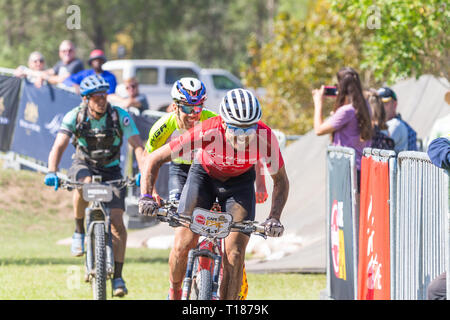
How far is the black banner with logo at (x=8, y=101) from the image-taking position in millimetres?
16734

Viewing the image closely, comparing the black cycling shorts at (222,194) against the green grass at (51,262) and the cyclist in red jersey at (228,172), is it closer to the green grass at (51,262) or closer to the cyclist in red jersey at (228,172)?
the cyclist in red jersey at (228,172)

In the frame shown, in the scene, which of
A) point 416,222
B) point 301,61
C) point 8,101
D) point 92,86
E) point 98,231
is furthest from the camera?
point 301,61

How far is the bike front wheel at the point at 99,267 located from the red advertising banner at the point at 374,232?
2371 mm

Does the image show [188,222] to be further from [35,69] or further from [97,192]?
[35,69]

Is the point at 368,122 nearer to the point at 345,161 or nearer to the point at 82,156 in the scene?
the point at 345,161

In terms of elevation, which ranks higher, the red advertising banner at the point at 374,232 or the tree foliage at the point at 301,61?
the tree foliage at the point at 301,61

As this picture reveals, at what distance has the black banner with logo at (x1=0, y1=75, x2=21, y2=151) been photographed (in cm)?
1673

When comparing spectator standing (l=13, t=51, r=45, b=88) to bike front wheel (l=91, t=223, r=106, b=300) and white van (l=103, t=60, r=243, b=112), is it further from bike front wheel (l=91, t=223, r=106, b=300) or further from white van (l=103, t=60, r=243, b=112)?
white van (l=103, t=60, r=243, b=112)

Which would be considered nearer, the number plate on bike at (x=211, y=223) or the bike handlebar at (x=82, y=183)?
the number plate on bike at (x=211, y=223)

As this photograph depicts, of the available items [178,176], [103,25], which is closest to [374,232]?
[178,176]

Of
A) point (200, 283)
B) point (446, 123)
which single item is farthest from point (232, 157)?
point (446, 123)

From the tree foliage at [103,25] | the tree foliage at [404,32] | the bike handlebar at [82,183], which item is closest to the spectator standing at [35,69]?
the tree foliage at [404,32]

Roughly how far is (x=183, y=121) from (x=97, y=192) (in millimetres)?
1429

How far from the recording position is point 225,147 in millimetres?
6355
